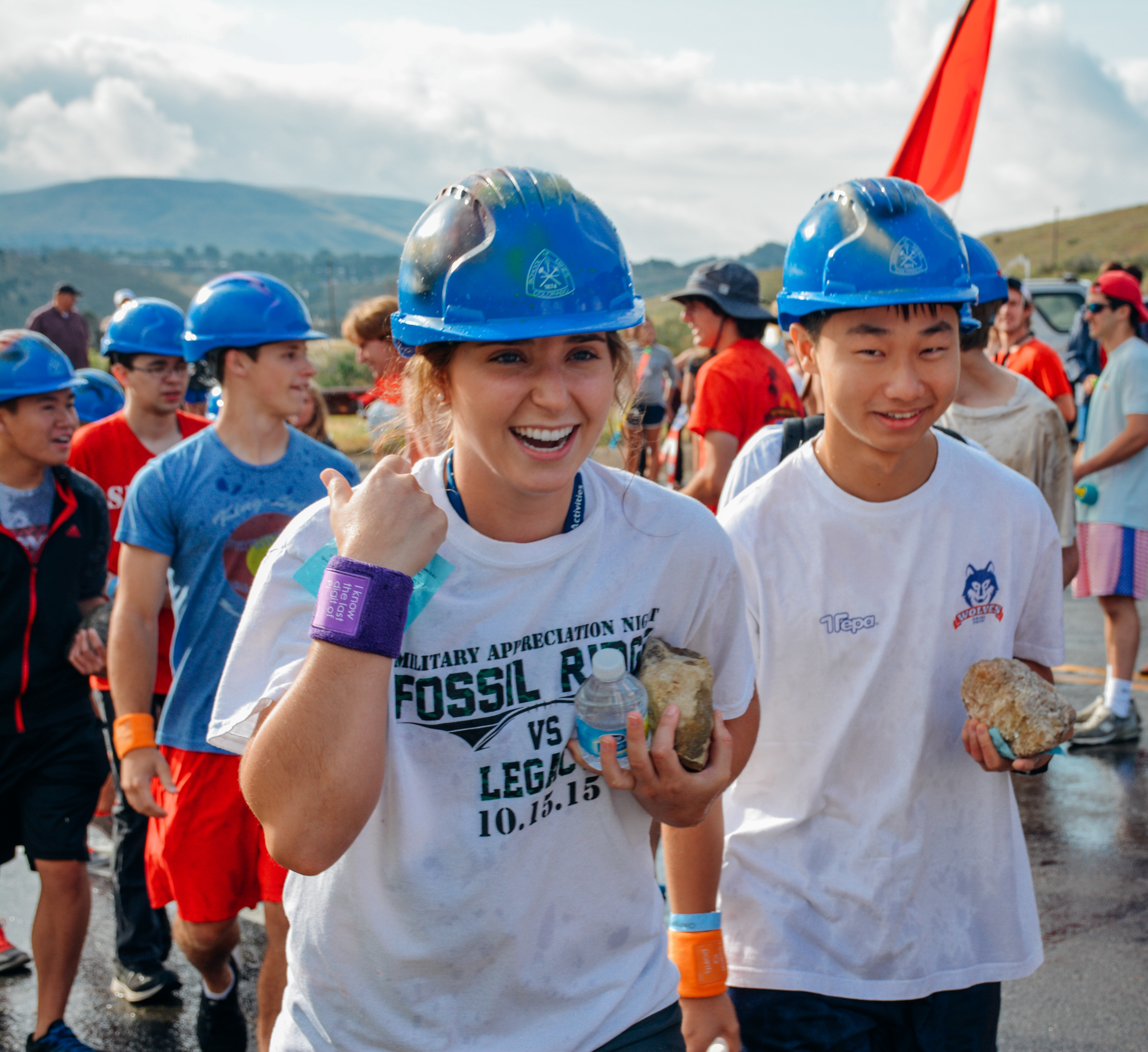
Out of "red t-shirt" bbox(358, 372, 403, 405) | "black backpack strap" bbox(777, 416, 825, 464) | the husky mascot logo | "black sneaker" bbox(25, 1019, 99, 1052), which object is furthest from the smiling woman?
"black sneaker" bbox(25, 1019, 99, 1052)

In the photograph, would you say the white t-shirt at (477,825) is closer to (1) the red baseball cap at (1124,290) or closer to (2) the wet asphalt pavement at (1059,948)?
(2) the wet asphalt pavement at (1059,948)

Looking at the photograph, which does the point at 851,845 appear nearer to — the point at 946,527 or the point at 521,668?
the point at 946,527

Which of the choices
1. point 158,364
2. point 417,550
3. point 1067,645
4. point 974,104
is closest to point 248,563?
point 158,364

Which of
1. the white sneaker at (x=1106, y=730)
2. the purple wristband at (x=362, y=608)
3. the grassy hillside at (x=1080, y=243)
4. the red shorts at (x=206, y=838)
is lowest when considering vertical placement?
the white sneaker at (x=1106, y=730)

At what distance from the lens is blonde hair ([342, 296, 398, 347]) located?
5355mm

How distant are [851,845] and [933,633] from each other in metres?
0.48

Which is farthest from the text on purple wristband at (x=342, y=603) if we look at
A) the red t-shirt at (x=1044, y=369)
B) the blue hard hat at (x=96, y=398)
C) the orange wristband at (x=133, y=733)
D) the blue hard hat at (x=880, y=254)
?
the blue hard hat at (x=96, y=398)

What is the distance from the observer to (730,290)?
243 inches

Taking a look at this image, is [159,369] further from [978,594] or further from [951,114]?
[951,114]

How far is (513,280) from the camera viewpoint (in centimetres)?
178

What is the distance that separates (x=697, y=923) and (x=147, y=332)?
13.3 ft

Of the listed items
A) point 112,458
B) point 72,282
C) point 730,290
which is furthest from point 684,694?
point 72,282

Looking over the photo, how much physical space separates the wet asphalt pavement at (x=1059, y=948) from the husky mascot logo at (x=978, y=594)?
2.15m

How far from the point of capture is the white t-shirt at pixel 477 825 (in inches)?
71.8
